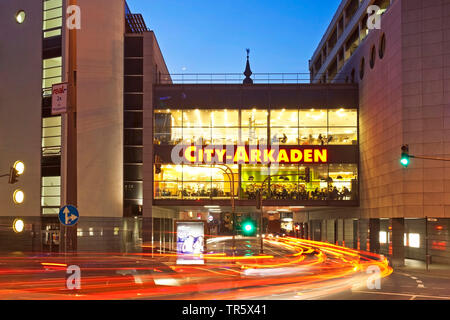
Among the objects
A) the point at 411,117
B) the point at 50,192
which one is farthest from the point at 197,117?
the point at 411,117

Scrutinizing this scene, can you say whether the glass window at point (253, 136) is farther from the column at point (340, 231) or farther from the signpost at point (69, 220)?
the signpost at point (69, 220)

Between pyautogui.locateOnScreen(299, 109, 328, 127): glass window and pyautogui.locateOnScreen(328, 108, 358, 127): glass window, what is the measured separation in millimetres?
548

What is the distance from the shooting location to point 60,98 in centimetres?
1430

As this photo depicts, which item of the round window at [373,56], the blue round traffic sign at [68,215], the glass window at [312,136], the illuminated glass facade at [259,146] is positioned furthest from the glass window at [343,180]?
the blue round traffic sign at [68,215]

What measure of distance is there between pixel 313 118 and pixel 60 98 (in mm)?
35771

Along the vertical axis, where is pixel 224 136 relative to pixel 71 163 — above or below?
above

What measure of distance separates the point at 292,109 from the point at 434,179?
15.9 m

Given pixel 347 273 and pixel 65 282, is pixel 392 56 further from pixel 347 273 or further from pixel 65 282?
pixel 65 282

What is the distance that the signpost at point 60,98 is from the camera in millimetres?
14203

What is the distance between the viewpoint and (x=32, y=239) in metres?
43.1

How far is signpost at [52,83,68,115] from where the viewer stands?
1420 centimetres

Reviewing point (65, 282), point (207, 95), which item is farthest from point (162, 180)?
point (65, 282)

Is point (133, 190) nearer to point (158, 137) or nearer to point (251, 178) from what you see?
point (158, 137)

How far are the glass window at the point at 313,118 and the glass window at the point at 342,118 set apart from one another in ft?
1.80
